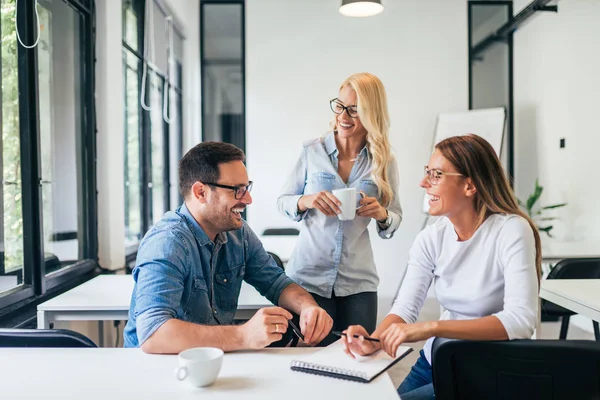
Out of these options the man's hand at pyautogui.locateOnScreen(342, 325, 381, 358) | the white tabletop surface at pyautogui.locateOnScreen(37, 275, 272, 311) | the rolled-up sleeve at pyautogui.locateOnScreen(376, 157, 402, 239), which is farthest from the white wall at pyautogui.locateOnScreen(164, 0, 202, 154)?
the man's hand at pyautogui.locateOnScreen(342, 325, 381, 358)

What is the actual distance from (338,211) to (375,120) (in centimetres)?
41

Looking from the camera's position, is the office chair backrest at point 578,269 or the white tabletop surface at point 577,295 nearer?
A: the white tabletop surface at point 577,295

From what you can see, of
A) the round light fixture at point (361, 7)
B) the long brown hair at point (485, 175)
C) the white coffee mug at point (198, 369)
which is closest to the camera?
the white coffee mug at point (198, 369)

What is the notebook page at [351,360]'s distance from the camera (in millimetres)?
1189

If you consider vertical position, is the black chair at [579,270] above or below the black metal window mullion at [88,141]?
below

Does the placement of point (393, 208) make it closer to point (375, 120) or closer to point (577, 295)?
point (375, 120)

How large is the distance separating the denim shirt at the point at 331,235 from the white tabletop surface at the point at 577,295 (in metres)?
0.76

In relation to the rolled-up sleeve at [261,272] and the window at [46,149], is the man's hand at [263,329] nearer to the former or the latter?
the rolled-up sleeve at [261,272]

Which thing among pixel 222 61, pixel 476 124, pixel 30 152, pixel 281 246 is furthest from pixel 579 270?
pixel 222 61

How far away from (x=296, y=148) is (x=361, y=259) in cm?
389

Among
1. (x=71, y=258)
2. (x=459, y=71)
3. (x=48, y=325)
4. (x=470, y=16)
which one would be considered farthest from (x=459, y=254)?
(x=470, y=16)

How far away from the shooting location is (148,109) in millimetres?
4207

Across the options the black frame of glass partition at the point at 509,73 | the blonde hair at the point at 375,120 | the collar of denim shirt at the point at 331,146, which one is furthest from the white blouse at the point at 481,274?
the black frame of glass partition at the point at 509,73

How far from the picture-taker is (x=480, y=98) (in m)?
5.87
